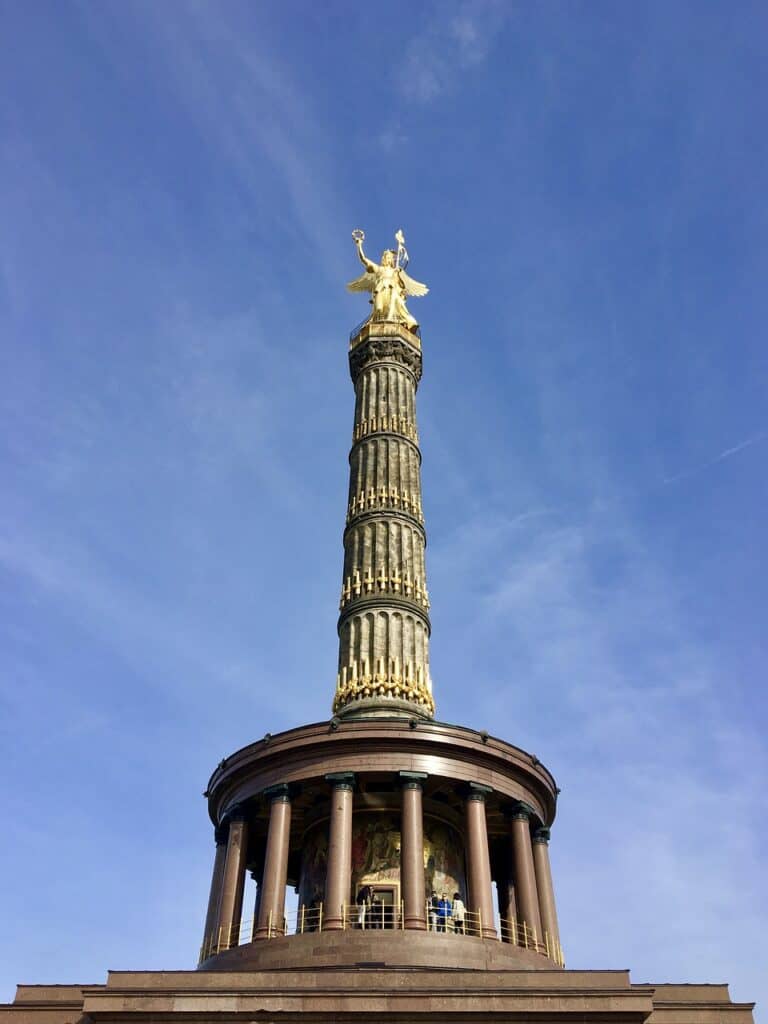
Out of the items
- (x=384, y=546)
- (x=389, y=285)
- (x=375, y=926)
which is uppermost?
(x=389, y=285)

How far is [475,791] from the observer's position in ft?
87.6

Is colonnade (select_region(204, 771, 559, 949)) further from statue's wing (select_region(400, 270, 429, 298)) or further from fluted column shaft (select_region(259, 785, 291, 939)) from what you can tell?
statue's wing (select_region(400, 270, 429, 298))

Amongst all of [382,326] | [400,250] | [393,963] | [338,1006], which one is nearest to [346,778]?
[393,963]

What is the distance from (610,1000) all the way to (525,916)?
666cm

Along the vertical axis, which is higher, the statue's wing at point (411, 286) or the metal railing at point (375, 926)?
the statue's wing at point (411, 286)

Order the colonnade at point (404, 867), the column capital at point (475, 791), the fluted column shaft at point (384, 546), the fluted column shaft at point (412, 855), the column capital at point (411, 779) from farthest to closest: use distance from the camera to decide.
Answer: the fluted column shaft at point (384, 546), the column capital at point (475, 791), the column capital at point (411, 779), the colonnade at point (404, 867), the fluted column shaft at point (412, 855)

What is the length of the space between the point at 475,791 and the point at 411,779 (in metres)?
2.01

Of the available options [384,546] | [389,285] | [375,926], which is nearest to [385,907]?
[375,926]

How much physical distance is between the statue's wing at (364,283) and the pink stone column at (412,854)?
2700 cm

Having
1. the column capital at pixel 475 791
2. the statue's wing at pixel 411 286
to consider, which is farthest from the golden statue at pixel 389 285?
the column capital at pixel 475 791

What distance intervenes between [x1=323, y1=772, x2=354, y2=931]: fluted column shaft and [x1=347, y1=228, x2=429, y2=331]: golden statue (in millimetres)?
23665

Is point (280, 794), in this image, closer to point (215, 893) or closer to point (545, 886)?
point (215, 893)

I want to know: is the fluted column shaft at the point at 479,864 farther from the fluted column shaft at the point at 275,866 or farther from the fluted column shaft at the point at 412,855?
the fluted column shaft at the point at 275,866

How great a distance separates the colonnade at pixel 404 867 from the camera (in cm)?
2434
